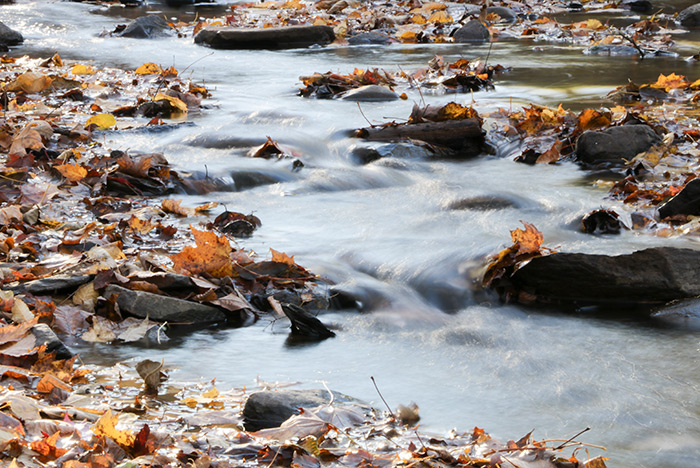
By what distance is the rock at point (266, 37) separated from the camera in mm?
13062

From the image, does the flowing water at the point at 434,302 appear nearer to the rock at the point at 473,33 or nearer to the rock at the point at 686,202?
the rock at the point at 686,202

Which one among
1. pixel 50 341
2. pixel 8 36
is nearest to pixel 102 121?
pixel 50 341

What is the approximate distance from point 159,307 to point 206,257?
448 mm

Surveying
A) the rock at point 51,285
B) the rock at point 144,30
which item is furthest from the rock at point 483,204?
the rock at point 144,30

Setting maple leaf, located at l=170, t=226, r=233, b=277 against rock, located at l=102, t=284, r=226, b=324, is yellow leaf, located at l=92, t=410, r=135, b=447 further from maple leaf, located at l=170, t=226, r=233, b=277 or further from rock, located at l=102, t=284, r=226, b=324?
maple leaf, located at l=170, t=226, r=233, b=277

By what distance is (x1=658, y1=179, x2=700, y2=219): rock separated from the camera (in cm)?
483

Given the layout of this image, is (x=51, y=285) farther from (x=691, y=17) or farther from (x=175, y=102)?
(x=691, y=17)

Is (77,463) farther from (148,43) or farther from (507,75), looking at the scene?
(148,43)

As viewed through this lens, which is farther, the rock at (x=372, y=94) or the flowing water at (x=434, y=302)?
the rock at (x=372, y=94)

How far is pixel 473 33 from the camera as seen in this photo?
13.6 m

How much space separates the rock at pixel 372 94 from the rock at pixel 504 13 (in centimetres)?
852

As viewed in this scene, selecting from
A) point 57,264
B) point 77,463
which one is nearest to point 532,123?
point 57,264

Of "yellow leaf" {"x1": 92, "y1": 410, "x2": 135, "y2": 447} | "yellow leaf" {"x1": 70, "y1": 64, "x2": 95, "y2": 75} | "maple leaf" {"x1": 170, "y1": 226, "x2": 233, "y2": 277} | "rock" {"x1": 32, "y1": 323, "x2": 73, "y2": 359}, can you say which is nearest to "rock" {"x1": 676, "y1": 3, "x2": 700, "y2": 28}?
"yellow leaf" {"x1": 70, "y1": 64, "x2": 95, "y2": 75}

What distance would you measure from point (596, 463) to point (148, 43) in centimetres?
1278
